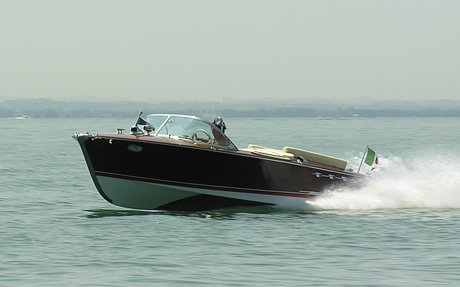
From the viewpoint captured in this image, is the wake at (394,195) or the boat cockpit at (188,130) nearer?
the boat cockpit at (188,130)

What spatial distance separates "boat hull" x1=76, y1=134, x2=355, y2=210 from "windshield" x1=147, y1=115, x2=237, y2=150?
15.3 inches

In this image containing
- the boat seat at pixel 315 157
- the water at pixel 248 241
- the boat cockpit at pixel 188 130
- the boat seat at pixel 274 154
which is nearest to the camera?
the water at pixel 248 241

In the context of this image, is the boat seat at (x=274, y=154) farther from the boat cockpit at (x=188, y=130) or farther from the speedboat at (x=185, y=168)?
the boat cockpit at (x=188, y=130)

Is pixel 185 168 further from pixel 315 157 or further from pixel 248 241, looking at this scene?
pixel 315 157

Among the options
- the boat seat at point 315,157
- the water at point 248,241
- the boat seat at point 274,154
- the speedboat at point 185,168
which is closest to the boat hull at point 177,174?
the speedboat at point 185,168

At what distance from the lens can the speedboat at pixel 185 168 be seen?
15.1 metres

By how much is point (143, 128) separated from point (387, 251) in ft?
22.0

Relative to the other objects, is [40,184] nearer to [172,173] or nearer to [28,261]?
[172,173]

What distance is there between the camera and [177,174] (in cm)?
1536

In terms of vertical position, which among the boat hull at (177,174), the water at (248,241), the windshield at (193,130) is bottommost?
the water at (248,241)

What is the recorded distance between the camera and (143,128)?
52.3ft

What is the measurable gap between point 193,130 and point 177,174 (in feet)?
3.72

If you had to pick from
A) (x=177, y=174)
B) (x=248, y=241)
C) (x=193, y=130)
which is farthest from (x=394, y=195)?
(x=248, y=241)

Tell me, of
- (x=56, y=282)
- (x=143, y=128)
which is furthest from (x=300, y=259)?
(x=143, y=128)
